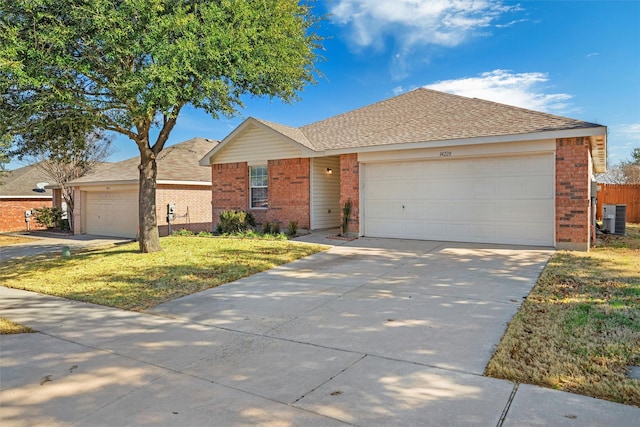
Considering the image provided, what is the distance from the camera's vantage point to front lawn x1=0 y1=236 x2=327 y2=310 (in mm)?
7488

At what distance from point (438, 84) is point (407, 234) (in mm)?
8334

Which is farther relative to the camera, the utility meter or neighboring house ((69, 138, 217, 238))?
neighboring house ((69, 138, 217, 238))

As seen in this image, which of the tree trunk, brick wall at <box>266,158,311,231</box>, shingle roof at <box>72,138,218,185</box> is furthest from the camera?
shingle roof at <box>72,138,218,185</box>

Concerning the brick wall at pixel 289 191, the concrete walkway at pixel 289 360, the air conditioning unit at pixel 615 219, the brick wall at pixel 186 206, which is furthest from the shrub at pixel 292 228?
the air conditioning unit at pixel 615 219

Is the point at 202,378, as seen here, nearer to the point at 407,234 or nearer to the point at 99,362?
the point at 99,362

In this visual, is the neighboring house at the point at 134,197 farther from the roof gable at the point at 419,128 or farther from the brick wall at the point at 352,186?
the brick wall at the point at 352,186

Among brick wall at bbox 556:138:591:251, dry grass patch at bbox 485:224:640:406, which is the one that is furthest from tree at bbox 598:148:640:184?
dry grass patch at bbox 485:224:640:406

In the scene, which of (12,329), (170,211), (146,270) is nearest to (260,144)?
(170,211)

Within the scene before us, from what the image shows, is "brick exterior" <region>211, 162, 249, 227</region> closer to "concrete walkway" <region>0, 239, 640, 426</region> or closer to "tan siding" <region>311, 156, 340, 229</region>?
"tan siding" <region>311, 156, 340, 229</region>

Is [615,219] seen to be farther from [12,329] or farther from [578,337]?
[12,329]

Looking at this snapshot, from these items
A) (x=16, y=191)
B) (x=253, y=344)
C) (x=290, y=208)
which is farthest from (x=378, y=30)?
(x=16, y=191)

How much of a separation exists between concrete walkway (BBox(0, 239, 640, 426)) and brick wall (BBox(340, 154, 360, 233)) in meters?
5.36

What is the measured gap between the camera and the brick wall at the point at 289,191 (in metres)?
14.6

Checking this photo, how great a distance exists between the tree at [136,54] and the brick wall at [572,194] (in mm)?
7096
